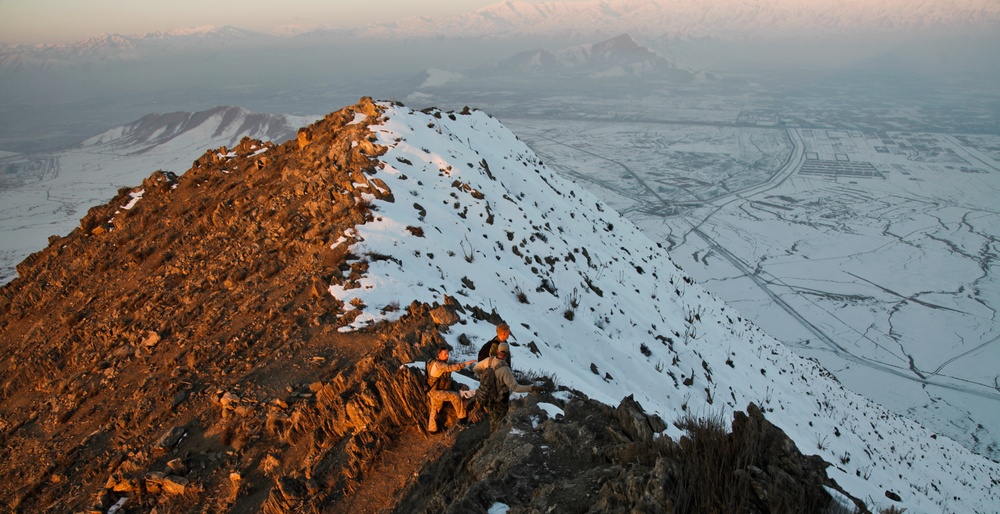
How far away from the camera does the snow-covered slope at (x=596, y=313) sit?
818cm

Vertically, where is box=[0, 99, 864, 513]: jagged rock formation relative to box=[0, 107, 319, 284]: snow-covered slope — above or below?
above

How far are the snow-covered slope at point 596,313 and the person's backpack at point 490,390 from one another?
1.33 meters

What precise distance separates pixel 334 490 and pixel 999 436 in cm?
2532

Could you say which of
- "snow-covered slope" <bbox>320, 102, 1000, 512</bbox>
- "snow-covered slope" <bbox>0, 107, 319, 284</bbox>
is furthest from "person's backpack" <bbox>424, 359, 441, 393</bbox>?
"snow-covered slope" <bbox>0, 107, 319, 284</bbox>

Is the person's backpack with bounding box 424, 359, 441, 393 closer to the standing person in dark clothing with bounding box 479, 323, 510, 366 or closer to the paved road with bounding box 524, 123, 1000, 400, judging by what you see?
the standing person in dark clothing with bounding box 479, 323, 510, 366

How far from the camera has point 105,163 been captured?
77.6m

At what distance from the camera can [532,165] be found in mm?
19766

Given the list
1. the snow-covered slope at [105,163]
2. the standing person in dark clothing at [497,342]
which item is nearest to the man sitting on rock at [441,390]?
the standing person in dark clothing at [497,342]

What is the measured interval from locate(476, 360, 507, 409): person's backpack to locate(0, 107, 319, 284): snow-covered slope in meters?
40.5

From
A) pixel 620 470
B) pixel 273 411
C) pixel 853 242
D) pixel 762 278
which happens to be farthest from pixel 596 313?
pixel 853 242

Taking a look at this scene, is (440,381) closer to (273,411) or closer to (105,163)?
(273,411)

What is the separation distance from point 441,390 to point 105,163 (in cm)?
9384

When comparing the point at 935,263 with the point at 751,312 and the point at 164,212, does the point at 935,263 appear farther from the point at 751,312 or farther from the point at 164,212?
the point at 164,212

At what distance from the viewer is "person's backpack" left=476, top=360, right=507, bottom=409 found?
16.2 feet
